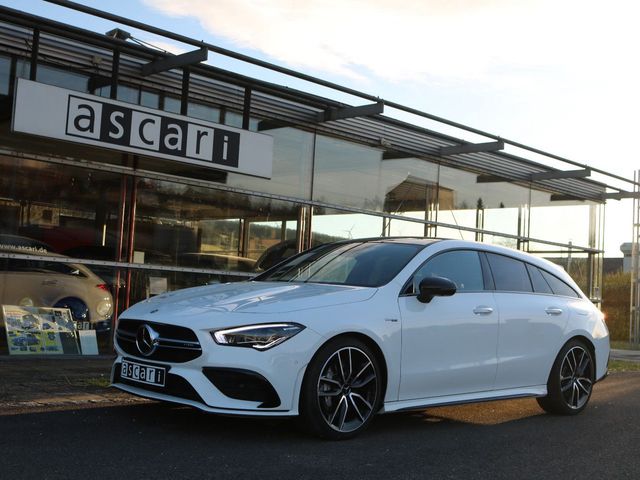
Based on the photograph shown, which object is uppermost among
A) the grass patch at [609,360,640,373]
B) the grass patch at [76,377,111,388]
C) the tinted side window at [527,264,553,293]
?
the tinted side window at [527,264,553,293]

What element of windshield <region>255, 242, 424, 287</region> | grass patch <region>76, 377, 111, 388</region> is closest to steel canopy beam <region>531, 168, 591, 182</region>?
windshield <region>255, 242, 424, 287</region>

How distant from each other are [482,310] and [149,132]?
19.5ft

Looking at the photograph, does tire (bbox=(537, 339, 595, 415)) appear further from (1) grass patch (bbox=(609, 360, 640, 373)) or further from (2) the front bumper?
(1) grass patch (bbox=(609, 360, 640, 373))

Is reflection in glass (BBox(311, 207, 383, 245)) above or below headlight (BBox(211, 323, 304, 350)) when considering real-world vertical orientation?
above

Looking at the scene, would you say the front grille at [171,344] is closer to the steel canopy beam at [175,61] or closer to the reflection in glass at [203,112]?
the steel canopy beam at [175,61]

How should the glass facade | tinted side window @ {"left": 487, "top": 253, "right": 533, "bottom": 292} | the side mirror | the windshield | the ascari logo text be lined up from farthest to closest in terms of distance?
the glass facade < the ascari logo text < tinted side window @ {"left": 487, "top": 253, "right": 533, "bottom": 292} < the windshield < the side mirror

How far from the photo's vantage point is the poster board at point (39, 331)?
1046cm

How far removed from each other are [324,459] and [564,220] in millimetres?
18046

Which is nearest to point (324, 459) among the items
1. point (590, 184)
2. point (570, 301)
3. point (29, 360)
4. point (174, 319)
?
point (174, 319)

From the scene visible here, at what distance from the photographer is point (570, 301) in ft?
26.2

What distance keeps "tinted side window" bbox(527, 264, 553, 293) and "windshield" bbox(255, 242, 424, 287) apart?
4.97 ft

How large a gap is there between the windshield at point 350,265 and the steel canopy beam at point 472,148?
28.3 ft

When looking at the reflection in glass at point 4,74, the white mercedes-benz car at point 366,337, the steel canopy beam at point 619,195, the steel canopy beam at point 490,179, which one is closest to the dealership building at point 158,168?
the reflection in glass at point 4,74

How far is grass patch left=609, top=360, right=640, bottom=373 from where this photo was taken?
1370 cm
